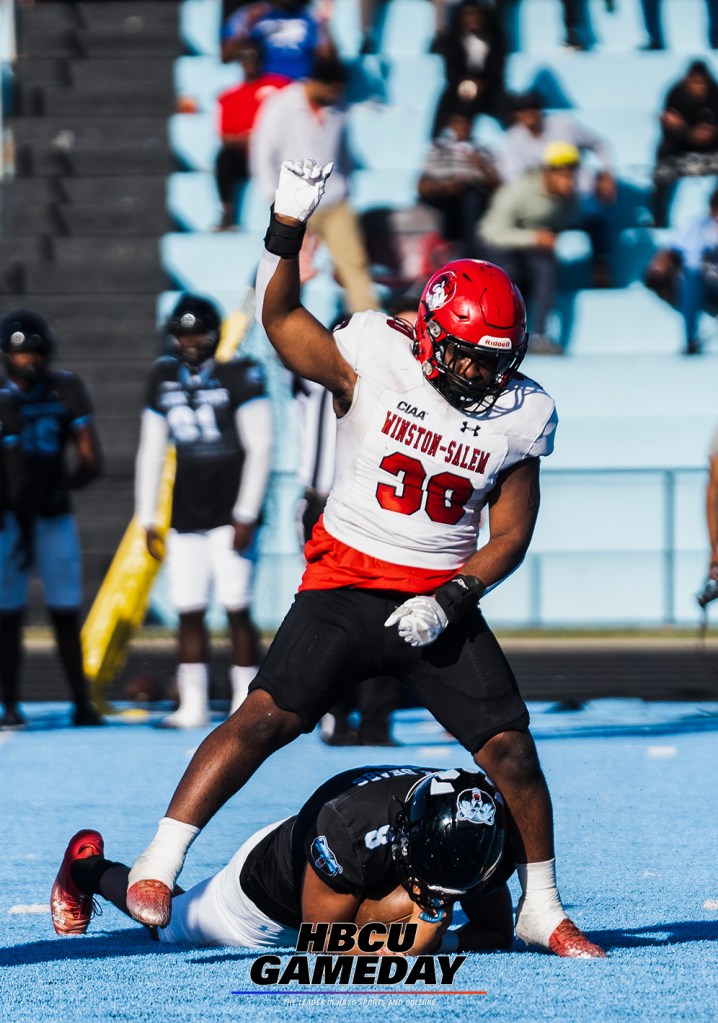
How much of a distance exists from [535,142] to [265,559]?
4.25 m

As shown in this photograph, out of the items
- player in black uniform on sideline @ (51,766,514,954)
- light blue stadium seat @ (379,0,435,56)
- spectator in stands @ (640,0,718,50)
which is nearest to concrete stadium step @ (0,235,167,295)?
light blue stadium seat @ (379,0,435,56)

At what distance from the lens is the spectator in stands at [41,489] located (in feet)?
30.5

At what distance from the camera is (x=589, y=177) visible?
14633 mm

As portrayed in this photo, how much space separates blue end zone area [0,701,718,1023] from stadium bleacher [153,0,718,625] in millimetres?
1716

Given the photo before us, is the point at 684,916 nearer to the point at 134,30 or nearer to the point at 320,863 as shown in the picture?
the point at 320,863

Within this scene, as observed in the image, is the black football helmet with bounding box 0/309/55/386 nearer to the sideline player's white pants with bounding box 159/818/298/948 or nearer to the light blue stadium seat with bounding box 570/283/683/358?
the sideline player's white pants with bounding box 159/818/298/948

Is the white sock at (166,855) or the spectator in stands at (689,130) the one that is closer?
the white sock at (166,855)

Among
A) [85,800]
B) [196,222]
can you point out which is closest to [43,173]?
[196,222]

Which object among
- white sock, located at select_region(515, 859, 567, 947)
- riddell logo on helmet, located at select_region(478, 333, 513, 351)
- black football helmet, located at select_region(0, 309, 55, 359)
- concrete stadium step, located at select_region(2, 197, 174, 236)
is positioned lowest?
white sock, located at select_region(515, 859, 567, 947)

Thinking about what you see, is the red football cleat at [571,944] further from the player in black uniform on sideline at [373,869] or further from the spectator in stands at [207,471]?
the spectator in stands at [207,471]

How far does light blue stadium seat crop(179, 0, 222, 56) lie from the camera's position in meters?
16.6

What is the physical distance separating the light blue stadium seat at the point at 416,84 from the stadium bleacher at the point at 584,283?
0.5 inches

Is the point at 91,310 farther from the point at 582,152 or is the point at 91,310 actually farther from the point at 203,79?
the point at 582,152

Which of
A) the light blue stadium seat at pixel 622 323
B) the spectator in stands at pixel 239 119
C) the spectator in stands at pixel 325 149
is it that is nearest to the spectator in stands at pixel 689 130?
the light blue stadium seat at pixel 622 323
